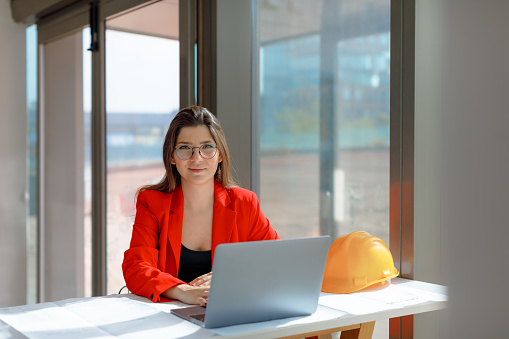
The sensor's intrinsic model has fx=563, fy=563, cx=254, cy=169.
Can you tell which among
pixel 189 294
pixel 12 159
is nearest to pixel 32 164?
pixel 12 159

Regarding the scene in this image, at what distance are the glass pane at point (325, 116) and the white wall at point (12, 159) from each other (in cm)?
219

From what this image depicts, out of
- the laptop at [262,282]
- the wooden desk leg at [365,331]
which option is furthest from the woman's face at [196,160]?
the wooden desk leg at [365,331]

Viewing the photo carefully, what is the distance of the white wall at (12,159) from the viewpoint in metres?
3.94

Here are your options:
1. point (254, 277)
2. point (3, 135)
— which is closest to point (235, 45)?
point (254, 277)

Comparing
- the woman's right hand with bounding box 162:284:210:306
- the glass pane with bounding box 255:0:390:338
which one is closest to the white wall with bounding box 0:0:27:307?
the glass pane with bounding box 255:0:390:338

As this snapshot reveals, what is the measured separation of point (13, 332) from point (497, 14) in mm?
1230

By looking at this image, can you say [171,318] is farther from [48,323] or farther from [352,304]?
[352,304]

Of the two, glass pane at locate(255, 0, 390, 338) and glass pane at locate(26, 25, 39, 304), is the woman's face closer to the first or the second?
glass pane at locate(255, 0, 390, 338)

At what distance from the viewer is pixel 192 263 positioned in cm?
201

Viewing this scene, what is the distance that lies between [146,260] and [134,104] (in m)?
1.40

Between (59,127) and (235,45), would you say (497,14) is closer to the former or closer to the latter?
(235,45)

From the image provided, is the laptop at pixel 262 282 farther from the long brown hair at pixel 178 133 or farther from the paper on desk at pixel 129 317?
the long brown hair at pixel 178 133

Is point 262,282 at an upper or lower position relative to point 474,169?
lower

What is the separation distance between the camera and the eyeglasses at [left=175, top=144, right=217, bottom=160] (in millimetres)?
2014
